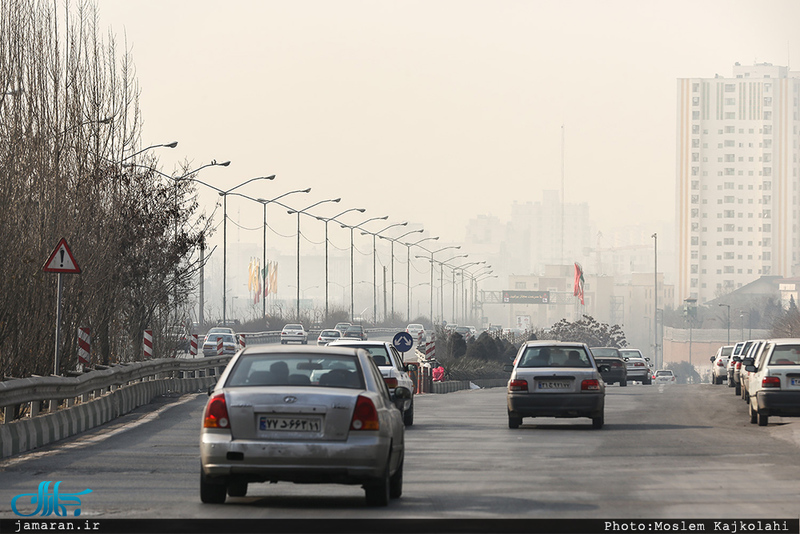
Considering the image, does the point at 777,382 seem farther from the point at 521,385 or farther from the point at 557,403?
the point at 521,385

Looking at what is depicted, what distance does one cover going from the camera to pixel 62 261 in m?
21.2

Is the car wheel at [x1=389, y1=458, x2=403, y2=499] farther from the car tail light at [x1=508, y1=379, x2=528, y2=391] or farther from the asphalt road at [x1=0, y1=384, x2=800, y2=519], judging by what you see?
the car tail light at [x1=508, y1=379, x2=528, y2=391]

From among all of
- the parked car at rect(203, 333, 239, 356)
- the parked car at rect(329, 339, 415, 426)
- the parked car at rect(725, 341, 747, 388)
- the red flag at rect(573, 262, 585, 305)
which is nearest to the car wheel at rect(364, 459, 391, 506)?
the parked car at rect(329, 339, 415, 426)

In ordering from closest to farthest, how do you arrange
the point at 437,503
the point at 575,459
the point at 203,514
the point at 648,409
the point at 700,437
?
the point at 203,514 → the point at 437,503 → the point at 575,459 → the point at 700,437 → the point at 648,409

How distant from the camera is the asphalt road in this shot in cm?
1110

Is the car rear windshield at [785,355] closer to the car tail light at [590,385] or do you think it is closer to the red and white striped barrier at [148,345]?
the car tail light at [590,385]

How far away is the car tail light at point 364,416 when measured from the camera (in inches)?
431

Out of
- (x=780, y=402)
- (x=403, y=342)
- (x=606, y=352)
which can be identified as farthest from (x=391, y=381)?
(x=606, y=352)

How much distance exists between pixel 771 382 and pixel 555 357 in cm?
384

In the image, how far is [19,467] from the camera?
15.0m

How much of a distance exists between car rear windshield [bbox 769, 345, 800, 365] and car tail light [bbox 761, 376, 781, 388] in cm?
48
